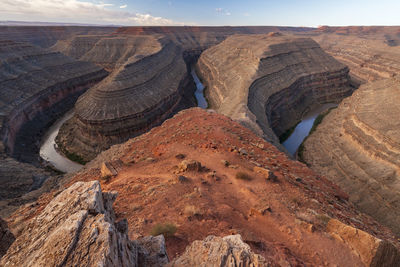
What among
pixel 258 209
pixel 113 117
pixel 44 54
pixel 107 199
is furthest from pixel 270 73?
pixel 44 54

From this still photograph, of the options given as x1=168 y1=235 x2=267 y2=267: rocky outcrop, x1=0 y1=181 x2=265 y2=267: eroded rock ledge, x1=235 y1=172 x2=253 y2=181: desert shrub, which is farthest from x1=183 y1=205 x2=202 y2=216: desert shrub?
x1=235 y1=172 x2=253 y2=181: desert shrub

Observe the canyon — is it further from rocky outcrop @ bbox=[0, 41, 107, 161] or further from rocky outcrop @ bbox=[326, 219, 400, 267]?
rocky outcrop @ bbox=[0, 41, 107, 161]

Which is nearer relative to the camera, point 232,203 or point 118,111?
point 232,203

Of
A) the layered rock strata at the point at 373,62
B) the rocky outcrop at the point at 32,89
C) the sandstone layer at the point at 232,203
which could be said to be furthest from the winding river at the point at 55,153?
the layered rock strata at the point at 373,62

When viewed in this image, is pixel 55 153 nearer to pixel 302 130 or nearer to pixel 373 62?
pixel 302 130

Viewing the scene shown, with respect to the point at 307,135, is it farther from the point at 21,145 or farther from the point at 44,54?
the point at 44,54

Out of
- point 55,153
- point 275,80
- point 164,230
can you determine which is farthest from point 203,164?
point 275,80

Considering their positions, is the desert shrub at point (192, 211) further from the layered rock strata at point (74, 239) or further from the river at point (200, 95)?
the river at point (200, 95)
